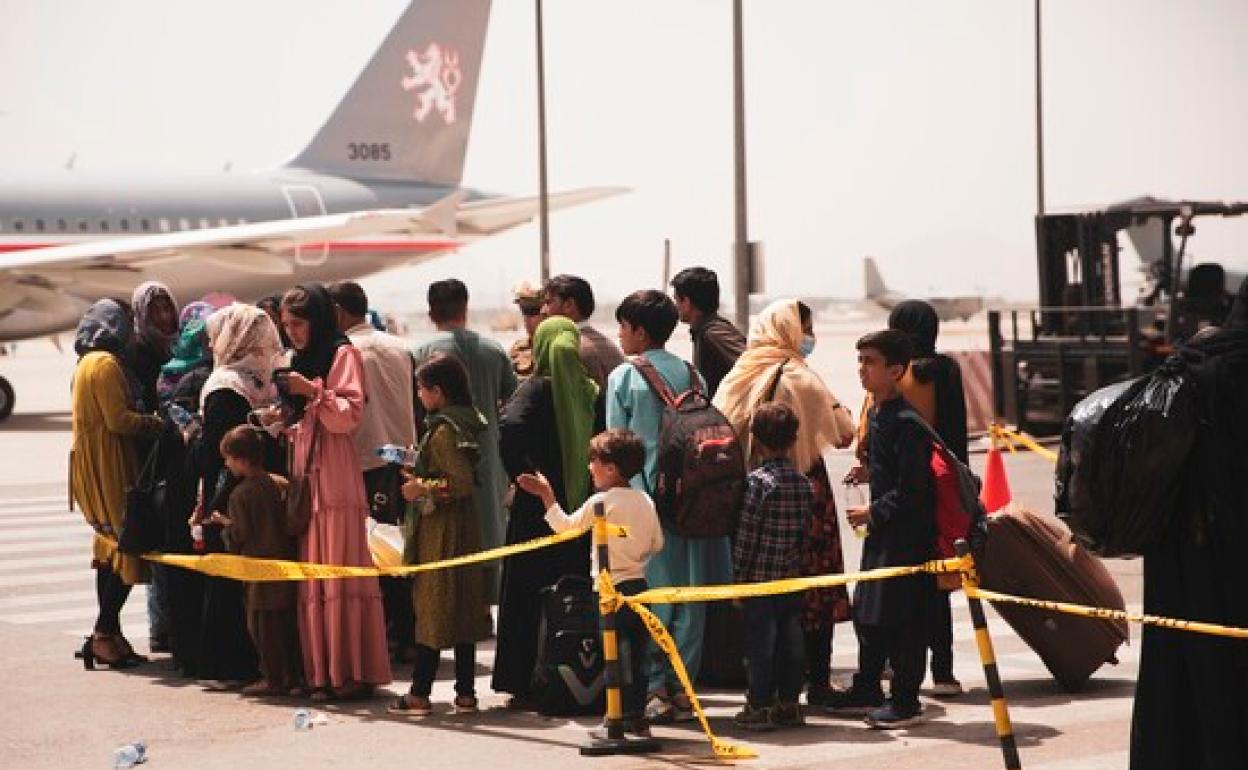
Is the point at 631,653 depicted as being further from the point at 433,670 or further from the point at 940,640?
the point at 940,640

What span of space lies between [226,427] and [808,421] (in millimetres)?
2738

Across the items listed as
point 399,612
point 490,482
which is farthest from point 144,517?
point 490,482

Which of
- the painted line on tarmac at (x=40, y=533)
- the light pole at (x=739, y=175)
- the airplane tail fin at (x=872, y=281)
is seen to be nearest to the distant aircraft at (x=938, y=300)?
the airplane tail fin at (x=872, y=281)

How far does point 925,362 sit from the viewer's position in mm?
9719

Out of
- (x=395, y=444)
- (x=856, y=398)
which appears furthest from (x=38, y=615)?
(x=856, y=398)

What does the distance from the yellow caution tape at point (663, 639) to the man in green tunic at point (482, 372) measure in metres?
2.06

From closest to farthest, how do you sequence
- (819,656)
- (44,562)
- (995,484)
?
(819,656)
(44,562)
(995,484)

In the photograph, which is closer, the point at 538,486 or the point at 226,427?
the point at 538,486

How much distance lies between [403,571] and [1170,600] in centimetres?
431

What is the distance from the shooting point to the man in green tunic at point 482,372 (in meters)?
10.6

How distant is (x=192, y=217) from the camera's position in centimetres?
4181

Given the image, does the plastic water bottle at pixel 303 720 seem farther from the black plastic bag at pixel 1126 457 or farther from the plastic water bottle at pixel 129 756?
the black plastic bag at pixel 1126 457

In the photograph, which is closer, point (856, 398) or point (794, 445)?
point (794, 445)

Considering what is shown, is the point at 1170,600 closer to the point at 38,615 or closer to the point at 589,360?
the point at 589,360
